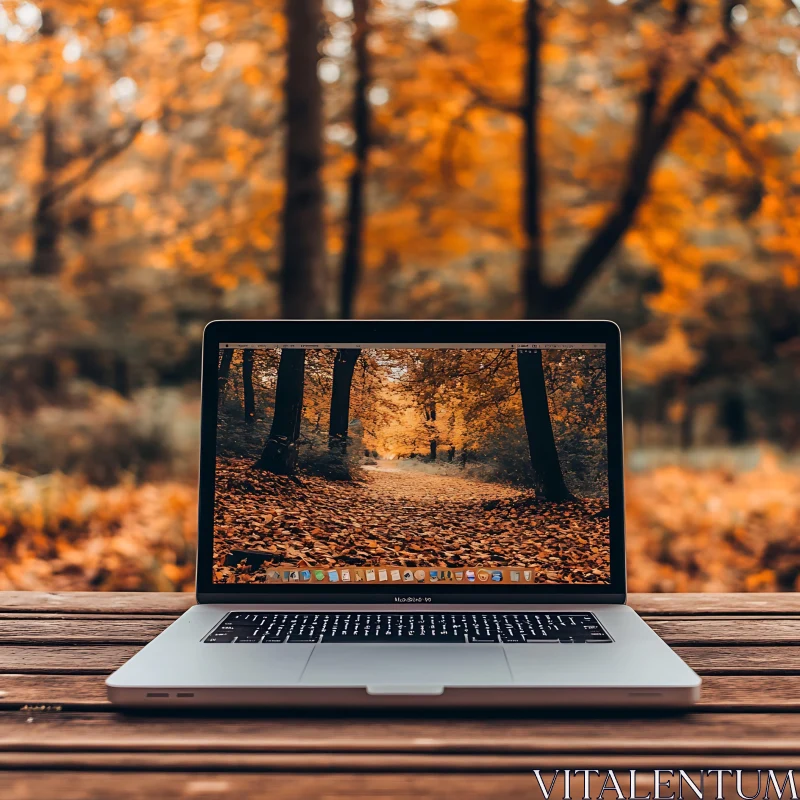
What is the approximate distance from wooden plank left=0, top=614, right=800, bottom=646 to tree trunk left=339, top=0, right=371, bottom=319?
9.79 ft

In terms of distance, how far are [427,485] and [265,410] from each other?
36cm

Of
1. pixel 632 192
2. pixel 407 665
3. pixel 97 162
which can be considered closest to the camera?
pixel 407 665

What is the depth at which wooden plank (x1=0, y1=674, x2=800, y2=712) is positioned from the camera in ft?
3.30

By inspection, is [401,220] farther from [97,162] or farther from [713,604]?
[713,604]

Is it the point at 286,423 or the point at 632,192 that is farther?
the point at 632,192

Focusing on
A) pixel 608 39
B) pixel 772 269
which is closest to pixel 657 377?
pixel 772 269

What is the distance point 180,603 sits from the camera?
155cm

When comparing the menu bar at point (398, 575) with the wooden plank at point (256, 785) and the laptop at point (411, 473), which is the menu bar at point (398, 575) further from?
the wooden plank at point (256, 785)

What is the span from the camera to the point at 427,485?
52.4 inches

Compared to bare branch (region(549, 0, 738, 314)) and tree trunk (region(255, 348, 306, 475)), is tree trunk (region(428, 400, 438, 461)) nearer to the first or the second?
tree trunk (region(255, 348, 306, 475))

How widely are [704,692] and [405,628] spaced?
495 mm

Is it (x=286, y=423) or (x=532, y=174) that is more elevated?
(x=532, y=174)

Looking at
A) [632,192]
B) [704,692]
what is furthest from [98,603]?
[632,192]

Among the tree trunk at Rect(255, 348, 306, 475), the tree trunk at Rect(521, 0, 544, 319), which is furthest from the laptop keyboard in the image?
the tree trunk at Rect(521, 0, 544, 319)
